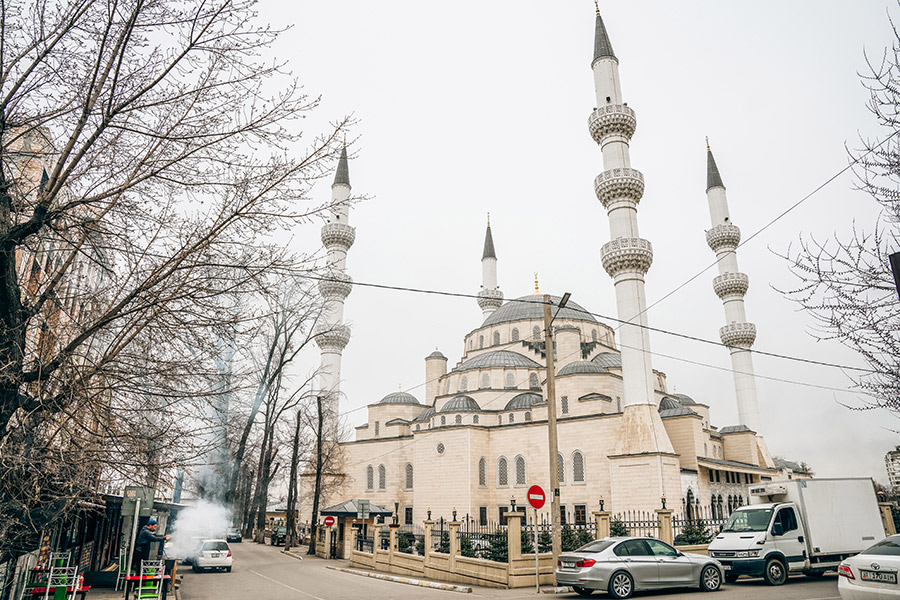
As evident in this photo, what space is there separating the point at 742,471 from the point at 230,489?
28183 millimetres

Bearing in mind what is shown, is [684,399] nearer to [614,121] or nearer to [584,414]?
[584,414]

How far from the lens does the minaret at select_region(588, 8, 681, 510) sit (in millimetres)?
26656

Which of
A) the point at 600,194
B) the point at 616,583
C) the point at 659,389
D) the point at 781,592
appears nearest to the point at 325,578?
the point at 616,583

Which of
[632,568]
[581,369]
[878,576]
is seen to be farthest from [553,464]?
[581,369]

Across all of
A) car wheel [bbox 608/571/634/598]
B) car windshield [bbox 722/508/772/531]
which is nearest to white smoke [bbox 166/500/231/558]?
car wheel [bbox 608/571/634/598]

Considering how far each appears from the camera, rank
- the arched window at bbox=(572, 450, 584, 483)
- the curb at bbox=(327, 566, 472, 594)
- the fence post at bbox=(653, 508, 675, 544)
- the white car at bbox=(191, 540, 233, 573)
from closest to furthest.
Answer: the curb at bbox=(327, 566, 472, 594)
the fence post at bbox=(653, 508, 675, 544)
the white car at bbox=(191, 540, 233, 573)
the arched window at bbox=(572, 450, 584, 483)

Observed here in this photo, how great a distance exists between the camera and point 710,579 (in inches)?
444

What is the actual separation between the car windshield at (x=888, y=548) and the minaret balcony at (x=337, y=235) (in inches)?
1445

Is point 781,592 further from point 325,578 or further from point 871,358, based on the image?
point 325,578

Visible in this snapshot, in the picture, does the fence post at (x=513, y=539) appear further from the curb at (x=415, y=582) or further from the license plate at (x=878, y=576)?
the license plate at (x=878, y=576)

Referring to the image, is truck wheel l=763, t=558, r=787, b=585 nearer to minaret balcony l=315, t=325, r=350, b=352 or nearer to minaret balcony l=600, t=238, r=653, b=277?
minaret balcony l=600, t=238, r=653, b=277

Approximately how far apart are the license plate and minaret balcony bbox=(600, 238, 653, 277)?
73.1 ft

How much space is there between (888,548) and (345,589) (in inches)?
431

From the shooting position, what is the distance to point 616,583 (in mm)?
10469
